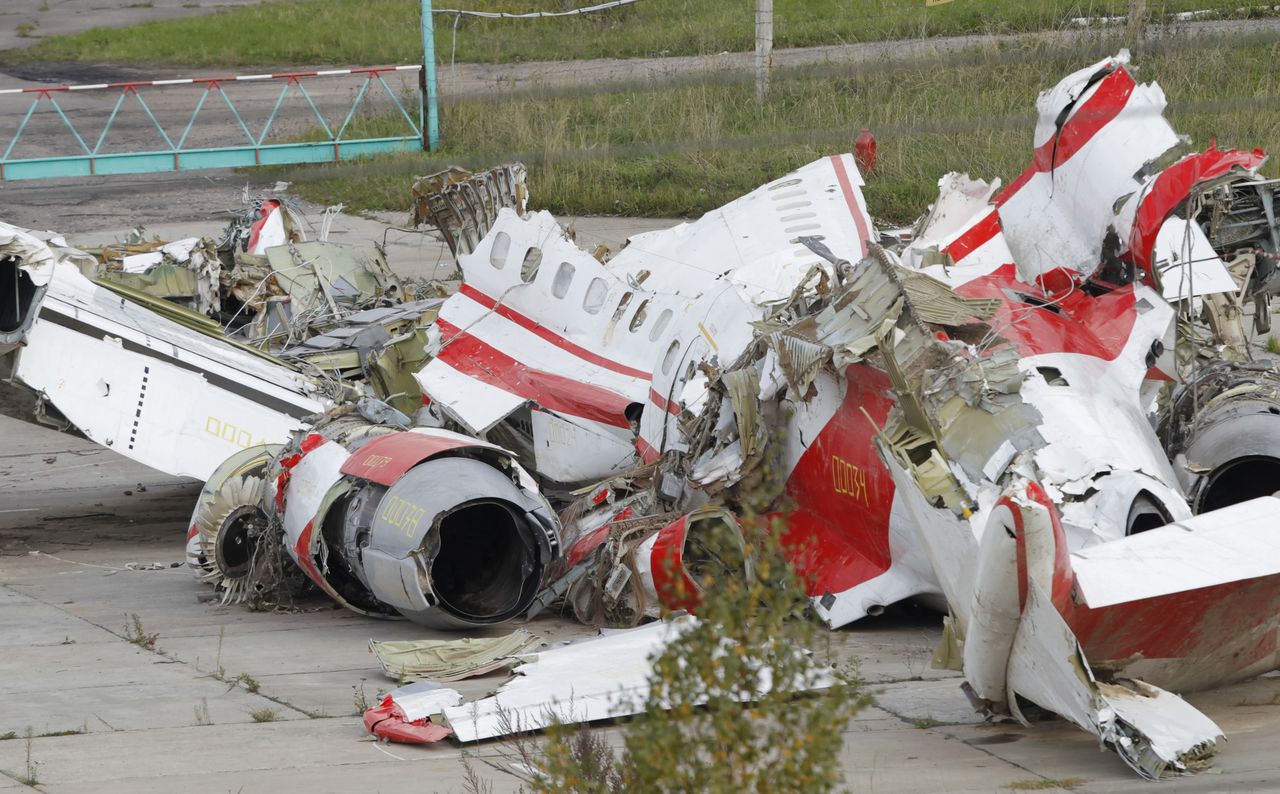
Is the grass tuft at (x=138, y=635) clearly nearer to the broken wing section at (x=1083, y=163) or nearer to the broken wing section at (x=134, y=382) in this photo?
the broken wing section at (x=134, y=382)

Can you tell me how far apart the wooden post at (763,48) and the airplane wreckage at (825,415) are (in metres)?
12.0

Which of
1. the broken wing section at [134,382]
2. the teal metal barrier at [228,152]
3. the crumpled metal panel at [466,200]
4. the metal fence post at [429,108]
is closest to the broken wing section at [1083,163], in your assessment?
the crumpled metal panel at [466,200]

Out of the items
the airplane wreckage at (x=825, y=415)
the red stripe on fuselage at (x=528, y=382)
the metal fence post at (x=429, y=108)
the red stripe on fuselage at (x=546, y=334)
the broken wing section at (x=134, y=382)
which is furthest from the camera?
the metal fence post at (x=429, y=108)

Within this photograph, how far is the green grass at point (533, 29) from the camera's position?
31.2 m

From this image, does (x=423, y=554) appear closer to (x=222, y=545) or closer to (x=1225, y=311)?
(x=222, y=545)

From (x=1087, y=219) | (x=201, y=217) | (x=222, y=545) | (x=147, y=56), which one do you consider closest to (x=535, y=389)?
(x=222, y=545)

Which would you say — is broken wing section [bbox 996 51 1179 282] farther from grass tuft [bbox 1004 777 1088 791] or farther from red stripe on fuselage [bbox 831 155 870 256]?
grass tuft [bbox 1004 777 1088 791]

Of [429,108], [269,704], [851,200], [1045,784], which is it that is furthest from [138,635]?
[429,108]

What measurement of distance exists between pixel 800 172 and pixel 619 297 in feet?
7.79

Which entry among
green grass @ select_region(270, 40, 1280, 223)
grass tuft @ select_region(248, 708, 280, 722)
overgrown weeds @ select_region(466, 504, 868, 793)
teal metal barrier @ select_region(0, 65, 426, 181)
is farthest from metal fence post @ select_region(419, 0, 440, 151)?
overgrown weeds @ select_region(466, 504, 868, 793)

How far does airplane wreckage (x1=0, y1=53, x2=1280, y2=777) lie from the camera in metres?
7.65

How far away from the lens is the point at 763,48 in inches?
1099

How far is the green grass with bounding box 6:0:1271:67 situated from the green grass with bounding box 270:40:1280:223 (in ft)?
11.0

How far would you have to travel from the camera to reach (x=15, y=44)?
4241cm
